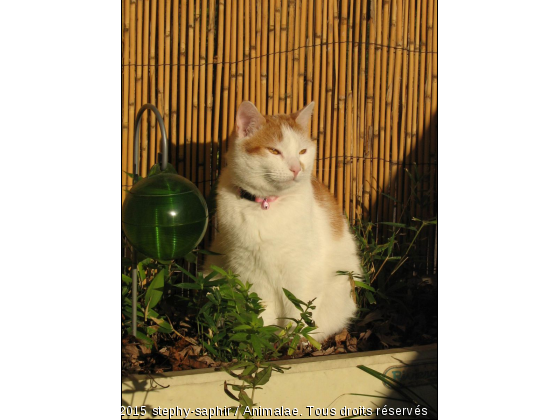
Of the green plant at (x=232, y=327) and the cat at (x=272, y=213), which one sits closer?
the green plant at (x=232, y=327)

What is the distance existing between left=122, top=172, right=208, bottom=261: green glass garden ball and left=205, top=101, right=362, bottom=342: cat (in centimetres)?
38

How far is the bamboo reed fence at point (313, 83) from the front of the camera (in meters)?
2.21

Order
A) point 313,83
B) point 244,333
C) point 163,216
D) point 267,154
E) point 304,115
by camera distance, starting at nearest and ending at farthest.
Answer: point 163,216, point 244,333, point 267,154, point 304,115, point 313,83

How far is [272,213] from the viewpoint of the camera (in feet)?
5.69

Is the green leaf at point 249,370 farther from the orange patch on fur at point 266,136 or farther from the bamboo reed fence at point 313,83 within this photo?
the bamboo reed fence at point 313,83

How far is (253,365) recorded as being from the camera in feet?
5.04

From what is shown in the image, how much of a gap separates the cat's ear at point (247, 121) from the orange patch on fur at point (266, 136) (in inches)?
0.9

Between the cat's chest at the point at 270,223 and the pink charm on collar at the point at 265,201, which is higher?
the pink charm on collar at the point at 265,201

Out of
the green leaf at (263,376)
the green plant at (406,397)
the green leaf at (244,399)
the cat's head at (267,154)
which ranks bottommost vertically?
the green plant at (406,397)

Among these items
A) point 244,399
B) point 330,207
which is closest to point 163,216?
point 244,399

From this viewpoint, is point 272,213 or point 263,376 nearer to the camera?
point 263,376

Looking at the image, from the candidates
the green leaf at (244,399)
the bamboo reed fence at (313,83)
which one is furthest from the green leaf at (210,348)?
the bamboo reed fence at (313,83)

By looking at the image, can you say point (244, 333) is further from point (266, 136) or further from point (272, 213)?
point (266, 136)

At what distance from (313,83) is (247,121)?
2.35 feet
